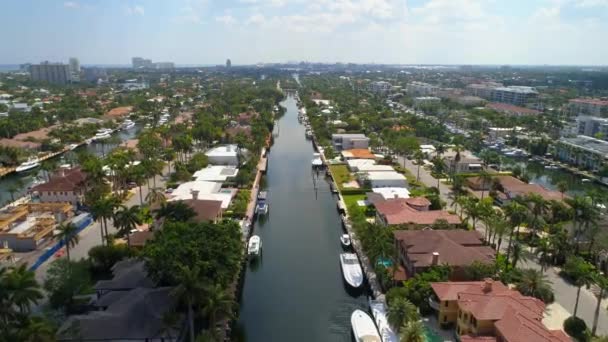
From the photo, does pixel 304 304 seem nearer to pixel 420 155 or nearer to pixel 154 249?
pixel 154 249

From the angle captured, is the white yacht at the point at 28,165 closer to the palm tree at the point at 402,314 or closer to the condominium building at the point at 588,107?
the palm tree at the point at 402,314

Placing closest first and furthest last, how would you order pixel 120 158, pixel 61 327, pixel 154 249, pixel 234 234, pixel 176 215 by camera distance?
pixel 61 327
pixel 154 249
pixel 234 234
pixel 176 215
pixel 120 158

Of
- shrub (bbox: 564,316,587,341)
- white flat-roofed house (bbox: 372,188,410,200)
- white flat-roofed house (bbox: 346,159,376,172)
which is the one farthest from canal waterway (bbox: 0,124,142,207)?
shrub (bbox: 564,316,587,341)

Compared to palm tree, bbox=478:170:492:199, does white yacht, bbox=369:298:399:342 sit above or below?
below

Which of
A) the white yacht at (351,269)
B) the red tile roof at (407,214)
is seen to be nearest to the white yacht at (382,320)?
the white yacht at (351,269)

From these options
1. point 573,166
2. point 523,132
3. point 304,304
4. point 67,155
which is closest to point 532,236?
point 304,304

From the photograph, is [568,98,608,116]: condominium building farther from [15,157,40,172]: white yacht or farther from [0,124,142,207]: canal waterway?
[15,157,40,172]: white yacht
